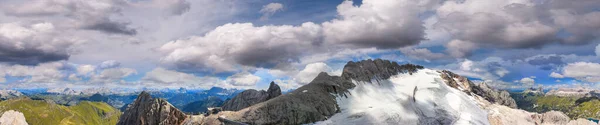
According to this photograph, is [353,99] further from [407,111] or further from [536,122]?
[536,122]

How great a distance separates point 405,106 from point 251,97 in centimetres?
4751

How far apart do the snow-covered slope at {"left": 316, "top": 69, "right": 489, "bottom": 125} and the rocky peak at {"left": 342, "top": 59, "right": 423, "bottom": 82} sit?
2.59 metres

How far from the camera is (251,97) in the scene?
11300 centimetres

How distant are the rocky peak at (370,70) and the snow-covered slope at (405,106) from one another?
8.50 ft

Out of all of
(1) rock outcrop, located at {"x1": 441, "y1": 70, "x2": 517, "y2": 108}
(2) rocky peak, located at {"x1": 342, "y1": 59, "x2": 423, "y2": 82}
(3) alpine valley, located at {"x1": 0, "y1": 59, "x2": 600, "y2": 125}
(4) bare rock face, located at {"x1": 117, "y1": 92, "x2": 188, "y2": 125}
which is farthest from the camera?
(1) rock outcrop, located at {"x1": 441, "y1": 70, "x2": 517, "y2": 108}

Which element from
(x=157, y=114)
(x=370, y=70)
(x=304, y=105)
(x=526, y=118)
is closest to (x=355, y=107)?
(x=304, y=105)

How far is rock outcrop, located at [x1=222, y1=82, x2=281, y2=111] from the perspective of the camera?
106 meters

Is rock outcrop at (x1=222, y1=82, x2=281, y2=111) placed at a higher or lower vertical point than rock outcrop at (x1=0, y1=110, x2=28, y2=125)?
higher

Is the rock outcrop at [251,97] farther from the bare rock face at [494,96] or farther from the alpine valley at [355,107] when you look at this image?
the bare rock face at [494,96]

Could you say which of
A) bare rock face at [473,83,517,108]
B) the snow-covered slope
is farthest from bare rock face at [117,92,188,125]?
bare rock face at [473,83,517,108]

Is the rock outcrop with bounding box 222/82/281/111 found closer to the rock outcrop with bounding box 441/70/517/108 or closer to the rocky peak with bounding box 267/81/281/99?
the rocky peak with bounding box 267/81/281/99

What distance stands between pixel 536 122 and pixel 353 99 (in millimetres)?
48483

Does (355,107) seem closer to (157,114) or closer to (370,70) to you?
(370,70)

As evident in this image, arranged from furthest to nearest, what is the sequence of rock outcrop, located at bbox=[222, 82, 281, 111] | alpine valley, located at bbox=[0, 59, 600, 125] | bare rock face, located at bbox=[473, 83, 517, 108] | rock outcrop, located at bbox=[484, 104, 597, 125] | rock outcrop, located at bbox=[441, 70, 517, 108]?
bare rock face, located at bbox=[473, 83, 517, 108] < rock outcrop, located at bbox=[441, 70, 517, 108] < rock outcrop, located at bbox=[222, 82, 281, 111] < rock outcrop, located at bbox=[484, 104, 597, 125] < alpine valley, located at bbox=[0, 59, 600, 125]
